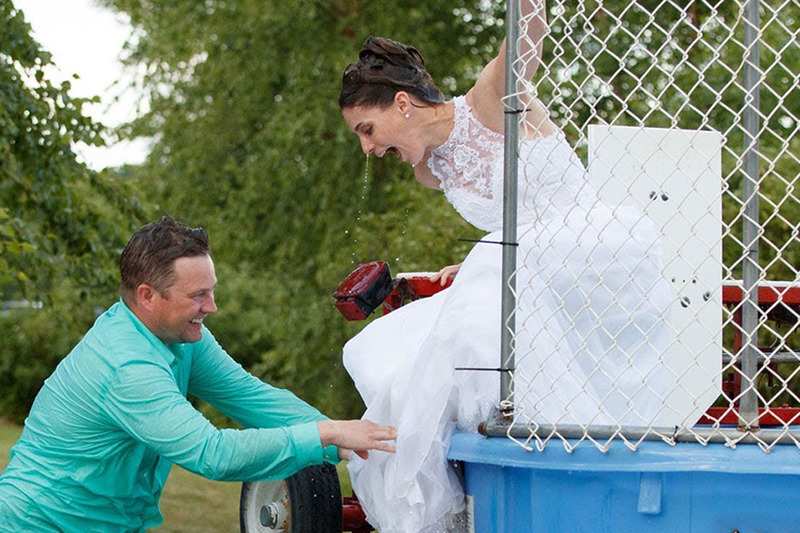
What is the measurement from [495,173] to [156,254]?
1.06 m

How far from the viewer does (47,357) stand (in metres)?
17.8

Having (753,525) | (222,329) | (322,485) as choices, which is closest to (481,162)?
(322,485)

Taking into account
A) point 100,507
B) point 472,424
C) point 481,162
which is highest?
point 481,162

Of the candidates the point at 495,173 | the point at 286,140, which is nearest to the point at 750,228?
the point at 495,173

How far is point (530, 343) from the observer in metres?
3.11

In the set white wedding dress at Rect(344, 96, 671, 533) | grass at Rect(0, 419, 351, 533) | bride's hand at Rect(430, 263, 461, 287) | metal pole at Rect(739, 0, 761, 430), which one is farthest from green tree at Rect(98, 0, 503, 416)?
metal pole at Rect(739, 0, 761, 430)

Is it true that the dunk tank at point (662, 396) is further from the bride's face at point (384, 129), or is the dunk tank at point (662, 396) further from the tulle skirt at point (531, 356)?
the bride's face at point (384, 129)

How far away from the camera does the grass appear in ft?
21.3

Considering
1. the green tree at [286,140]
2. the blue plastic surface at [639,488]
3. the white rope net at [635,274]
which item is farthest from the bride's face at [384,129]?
the green tree at [286,140]

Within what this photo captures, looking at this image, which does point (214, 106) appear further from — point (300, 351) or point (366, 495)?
point (366, 495)

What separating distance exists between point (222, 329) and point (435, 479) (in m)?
14.8

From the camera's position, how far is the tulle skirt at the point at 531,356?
3.11 meters

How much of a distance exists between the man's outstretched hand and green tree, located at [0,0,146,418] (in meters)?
3.83

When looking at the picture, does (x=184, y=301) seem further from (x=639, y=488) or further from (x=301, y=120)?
(x=301, y=120)
